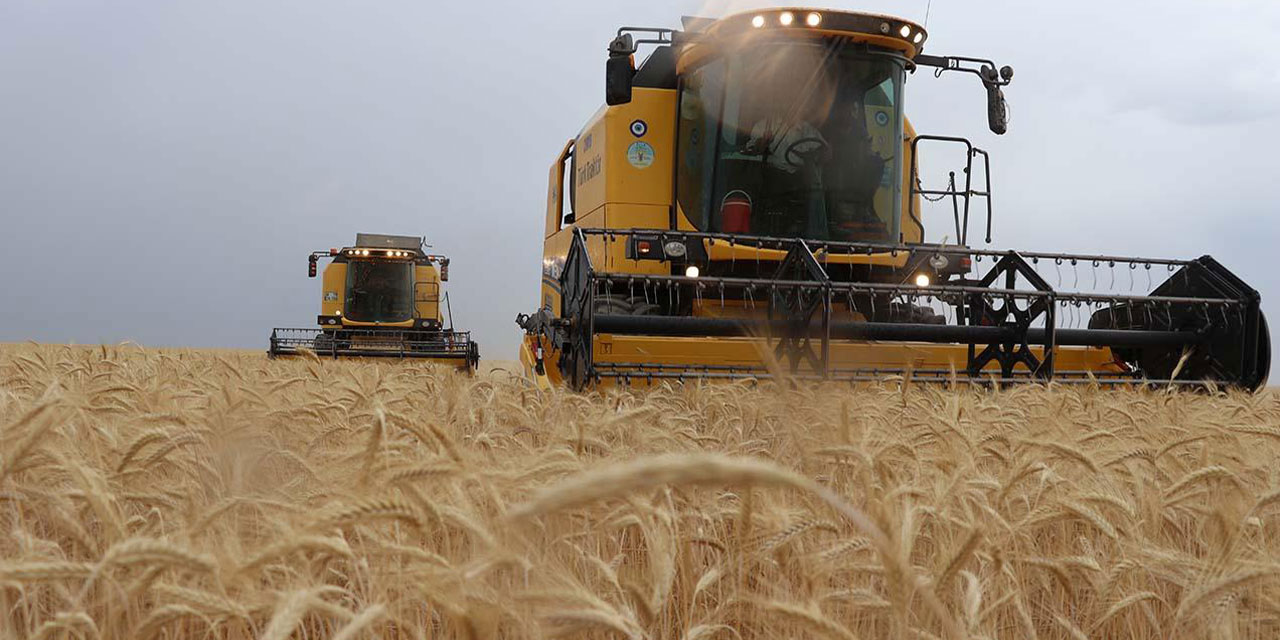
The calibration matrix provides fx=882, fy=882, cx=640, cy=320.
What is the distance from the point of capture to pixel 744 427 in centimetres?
347

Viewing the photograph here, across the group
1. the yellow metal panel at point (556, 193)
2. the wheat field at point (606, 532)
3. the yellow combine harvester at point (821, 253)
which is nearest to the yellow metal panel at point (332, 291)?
the yellow metal panel at point (556, 193)

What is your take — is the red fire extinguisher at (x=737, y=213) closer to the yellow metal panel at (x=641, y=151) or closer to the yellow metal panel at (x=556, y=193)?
the yellow metal panel at (x=641, y=151)

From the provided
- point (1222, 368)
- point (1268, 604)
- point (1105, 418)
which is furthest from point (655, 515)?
point (1222, 368)

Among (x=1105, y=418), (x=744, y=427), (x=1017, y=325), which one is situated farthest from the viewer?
(x=1017, y=325)

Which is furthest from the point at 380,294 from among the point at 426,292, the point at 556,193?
the point at 556,193

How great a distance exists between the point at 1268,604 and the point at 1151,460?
91 cm

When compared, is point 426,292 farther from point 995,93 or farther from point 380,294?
point 995,93

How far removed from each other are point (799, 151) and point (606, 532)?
5239 mm

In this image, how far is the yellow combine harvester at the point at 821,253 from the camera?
5.83m

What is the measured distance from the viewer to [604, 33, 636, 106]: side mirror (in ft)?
19.9

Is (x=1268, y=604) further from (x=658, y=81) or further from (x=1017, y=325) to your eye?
(x=658, y=81)

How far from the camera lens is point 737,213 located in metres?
6.56

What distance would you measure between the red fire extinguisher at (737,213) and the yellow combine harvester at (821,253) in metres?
0.01

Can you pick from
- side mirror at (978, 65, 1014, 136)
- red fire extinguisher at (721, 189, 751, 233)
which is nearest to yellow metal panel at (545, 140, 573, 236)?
red fire extinguisher at (721, 189, 751, 233)
